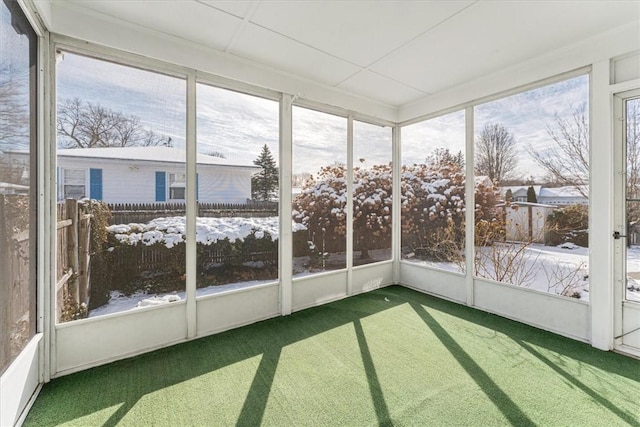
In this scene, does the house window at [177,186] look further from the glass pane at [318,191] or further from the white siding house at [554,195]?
the white siding house at [554,195]

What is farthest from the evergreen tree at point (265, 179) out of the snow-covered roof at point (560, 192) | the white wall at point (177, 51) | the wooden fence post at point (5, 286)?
the snow-covered roof at point (560, 192)

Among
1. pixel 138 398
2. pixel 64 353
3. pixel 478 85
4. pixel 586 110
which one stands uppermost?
pixel 478 85

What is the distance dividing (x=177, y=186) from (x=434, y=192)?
3285 mm

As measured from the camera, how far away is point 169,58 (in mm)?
2611

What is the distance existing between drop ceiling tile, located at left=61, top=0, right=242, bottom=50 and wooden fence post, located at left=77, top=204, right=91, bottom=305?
1.58 m

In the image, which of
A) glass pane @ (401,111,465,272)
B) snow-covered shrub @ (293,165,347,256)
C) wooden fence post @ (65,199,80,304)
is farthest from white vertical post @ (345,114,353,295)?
wooden fence post @ (65,199,80,304)

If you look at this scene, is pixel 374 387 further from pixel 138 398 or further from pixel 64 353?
pixel 64 353

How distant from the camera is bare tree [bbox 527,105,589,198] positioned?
2.76 meters

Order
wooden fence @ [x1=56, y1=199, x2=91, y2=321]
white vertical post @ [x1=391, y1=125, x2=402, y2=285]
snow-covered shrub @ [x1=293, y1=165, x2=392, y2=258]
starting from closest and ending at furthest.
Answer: wooden fence @ [x1=56, y1=199, x2=91, y2=321], snow-covered shrub @ [x1=293, y1=165, x2=392, y2=258], white vertical post @ [x1=391, y1=125, x2=402, y2=285]

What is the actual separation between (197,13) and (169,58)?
54cm

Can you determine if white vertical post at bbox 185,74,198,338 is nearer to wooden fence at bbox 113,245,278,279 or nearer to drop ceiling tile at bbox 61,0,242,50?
wooden fence at bbox 113,245,278,279

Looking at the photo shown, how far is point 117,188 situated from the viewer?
8.10ft

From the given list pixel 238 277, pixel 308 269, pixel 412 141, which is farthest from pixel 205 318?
pixel 412 141

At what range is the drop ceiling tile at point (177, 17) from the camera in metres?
2.18
